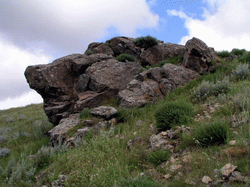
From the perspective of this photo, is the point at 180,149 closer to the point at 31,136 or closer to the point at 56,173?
the point at 56,173

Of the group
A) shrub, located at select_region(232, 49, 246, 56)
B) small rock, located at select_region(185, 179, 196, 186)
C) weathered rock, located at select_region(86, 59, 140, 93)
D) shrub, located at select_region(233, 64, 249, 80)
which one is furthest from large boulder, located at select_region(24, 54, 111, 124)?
shrub, located at select_region(232, 49, 246, 56)

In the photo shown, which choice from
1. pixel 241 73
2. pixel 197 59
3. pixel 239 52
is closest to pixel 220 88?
pixel 241 73

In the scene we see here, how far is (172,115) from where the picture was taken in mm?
5629

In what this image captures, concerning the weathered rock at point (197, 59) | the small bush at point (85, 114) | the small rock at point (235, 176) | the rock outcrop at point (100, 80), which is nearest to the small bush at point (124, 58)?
the rock outcrop at point (100, 80)

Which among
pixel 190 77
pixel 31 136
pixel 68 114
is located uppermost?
pixel 190 77

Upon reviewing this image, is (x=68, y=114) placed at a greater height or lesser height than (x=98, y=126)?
greater

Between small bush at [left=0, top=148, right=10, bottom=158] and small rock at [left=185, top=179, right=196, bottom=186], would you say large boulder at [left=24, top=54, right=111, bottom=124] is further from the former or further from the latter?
small rock at [left=185, top=179, right=196, bottom=186]

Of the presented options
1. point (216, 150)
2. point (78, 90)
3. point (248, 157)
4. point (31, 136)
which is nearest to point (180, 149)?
point (216, 150)

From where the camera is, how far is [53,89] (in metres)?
9.81

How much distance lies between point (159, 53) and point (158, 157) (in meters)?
9.87

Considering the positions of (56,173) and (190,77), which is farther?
(190,77)

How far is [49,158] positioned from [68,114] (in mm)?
3214

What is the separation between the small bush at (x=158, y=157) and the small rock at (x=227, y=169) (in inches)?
52.1

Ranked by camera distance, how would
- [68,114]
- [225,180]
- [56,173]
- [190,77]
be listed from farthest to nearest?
[190,77] → [68,114] → [56,173] → [225,180]
